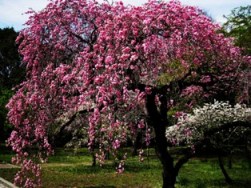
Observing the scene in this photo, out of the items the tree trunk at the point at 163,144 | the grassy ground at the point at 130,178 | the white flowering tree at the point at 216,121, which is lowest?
the grassy ground at the point at 130,178

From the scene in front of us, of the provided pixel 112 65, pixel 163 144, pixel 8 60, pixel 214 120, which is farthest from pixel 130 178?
pixel 8 60

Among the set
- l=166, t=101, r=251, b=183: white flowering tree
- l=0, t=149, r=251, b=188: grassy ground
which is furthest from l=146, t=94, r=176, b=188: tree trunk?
l=166, t=101, r=251, b=183: white flowering tree

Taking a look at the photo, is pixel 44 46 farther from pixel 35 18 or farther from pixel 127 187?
pixel 127 187

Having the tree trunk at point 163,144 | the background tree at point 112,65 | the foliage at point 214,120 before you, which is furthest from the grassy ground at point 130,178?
the background tree at point 112,65

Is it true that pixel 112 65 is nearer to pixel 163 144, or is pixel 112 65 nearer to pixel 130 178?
pixel 163 144

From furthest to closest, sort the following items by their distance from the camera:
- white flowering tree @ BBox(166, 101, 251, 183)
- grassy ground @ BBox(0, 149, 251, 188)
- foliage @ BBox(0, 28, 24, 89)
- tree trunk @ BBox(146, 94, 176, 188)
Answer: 1. foliage @ BBox(0, 28, 24, 89)
2. grassy ground @ BBox(0, 149, 251, 188)
3. white flowering tree @ BBox(166, 101, 251, 183)
4. tree trunk @ BBox(146, 94, 176, 188)

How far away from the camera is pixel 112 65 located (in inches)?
354

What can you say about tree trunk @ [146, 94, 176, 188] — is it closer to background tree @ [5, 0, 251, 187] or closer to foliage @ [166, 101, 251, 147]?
background tree @ [5, 0, 251, 187]

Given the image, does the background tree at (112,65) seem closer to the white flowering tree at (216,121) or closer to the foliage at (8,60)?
the white flowering tree at (216,121)

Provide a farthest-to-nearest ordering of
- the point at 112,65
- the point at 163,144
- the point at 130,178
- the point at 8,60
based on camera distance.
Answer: the point at 8,60
the point at 130,178
the point at 163,144
the point at 112,65

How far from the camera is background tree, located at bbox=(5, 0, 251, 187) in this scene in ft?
31.2

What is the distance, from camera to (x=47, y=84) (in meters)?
11.1

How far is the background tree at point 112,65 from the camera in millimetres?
9500

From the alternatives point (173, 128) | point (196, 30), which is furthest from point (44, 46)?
point (173, 128)
